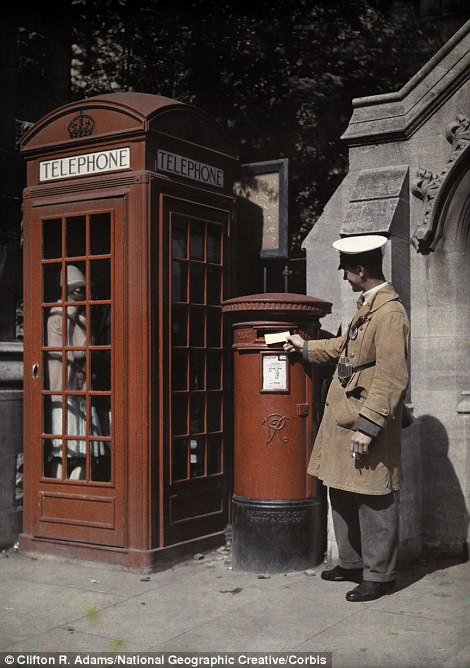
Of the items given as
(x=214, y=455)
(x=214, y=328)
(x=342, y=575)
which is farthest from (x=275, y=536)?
(x=214, y=328)

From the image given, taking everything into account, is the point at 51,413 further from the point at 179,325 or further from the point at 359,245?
the point at 359,245

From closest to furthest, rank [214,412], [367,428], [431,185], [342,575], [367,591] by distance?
1. [367,428]
2. [367,591]
3. [342,575]
4. [431,185]
5. [214,412]

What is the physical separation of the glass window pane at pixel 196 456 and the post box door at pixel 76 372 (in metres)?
0.62

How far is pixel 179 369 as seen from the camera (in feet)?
22.0

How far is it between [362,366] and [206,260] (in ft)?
6.41

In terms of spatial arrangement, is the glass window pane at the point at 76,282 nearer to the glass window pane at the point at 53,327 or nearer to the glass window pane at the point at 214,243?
the glass window pane at the point at 53,327

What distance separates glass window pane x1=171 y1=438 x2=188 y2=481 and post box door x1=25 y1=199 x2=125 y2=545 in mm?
420

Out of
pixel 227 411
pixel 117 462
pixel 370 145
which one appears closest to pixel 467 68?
pixel 370 145

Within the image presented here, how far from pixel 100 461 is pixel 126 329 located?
3.41ft

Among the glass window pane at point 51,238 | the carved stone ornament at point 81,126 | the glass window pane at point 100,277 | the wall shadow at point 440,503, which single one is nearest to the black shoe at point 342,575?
the wall shadow at point 440,503

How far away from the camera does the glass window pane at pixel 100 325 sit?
22.3ft

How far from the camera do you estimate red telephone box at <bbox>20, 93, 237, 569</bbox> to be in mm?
6371

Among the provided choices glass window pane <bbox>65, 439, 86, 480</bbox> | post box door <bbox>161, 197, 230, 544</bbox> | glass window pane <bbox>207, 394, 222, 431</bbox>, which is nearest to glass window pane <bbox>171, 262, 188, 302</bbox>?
post box door <bbox>161, 197, 230, 544</bbox>

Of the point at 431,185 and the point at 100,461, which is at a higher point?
the point at 431,185
